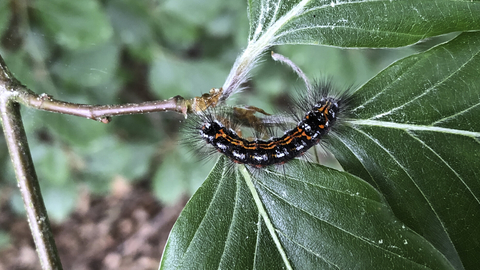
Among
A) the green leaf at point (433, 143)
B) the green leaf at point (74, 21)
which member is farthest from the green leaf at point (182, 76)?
the green leaf at point (433, 143)

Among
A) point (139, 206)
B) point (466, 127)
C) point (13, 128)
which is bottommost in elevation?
point (466, 127)

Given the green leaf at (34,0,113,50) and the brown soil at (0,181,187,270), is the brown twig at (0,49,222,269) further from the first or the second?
the brown soil at (0,181,187,270)

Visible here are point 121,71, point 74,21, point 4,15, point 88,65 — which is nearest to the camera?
point 4,15

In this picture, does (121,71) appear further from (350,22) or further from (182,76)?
(350,22)

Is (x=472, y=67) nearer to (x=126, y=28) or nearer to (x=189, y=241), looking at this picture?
(x=189, y=241)

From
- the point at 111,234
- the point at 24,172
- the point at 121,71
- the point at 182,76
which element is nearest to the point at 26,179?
the point at 24,172

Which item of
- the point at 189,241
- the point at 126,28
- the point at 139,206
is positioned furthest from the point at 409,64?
the point at 139,206

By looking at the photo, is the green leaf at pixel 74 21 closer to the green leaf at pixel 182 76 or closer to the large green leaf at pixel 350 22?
the green leaf at pixel 182 76
